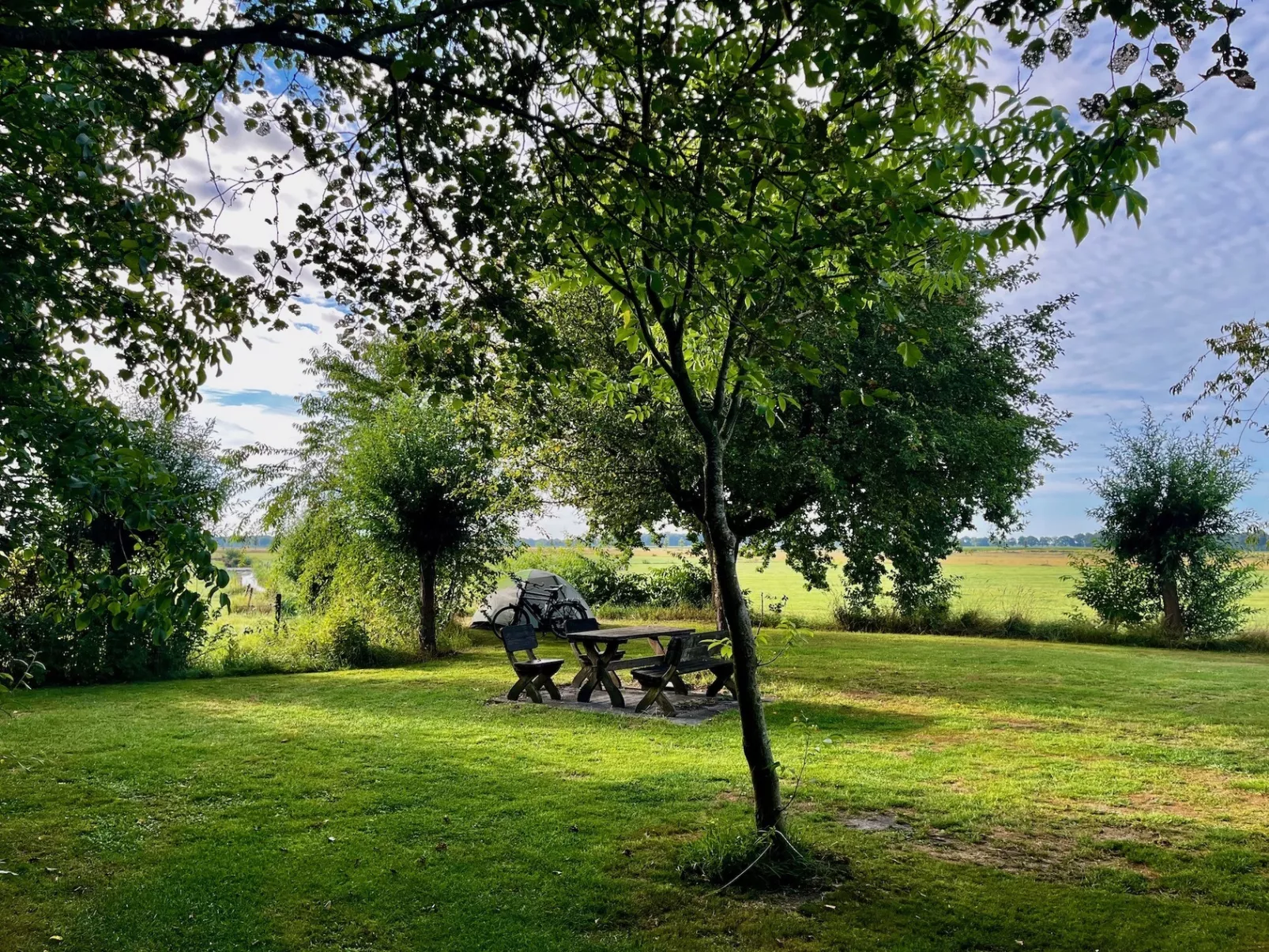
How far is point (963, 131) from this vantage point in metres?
3.53

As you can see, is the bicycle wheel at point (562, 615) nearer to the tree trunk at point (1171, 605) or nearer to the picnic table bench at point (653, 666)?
the picnic table bench at point (653, 666)

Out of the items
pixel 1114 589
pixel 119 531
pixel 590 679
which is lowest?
pixel 590 679

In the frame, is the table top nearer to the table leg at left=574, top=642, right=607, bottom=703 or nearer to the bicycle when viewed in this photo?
the table leg at left=574, top=642, right=607, bottom=703

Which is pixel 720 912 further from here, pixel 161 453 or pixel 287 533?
pixel 287 533

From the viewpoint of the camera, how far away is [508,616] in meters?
18.7

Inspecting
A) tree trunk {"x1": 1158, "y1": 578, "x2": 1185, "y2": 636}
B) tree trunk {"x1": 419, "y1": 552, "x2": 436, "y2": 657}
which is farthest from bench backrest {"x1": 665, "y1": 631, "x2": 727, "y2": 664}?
tree trunk {"x1": 1158, "y1": 578, "x2": 1185, "y2": 636}

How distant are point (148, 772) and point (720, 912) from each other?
497 centimetres

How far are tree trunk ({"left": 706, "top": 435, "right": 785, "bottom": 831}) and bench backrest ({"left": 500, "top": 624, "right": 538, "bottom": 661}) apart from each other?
19.1ft

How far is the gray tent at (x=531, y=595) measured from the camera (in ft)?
60.0

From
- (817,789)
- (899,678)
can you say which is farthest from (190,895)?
(899,678)

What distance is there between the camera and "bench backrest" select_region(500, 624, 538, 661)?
997cm

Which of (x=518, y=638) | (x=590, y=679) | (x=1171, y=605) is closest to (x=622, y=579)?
(x=518, y=638)

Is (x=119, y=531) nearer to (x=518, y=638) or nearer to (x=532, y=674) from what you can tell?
(x=532, y=674)

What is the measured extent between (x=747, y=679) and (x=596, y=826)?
1.60 meters
